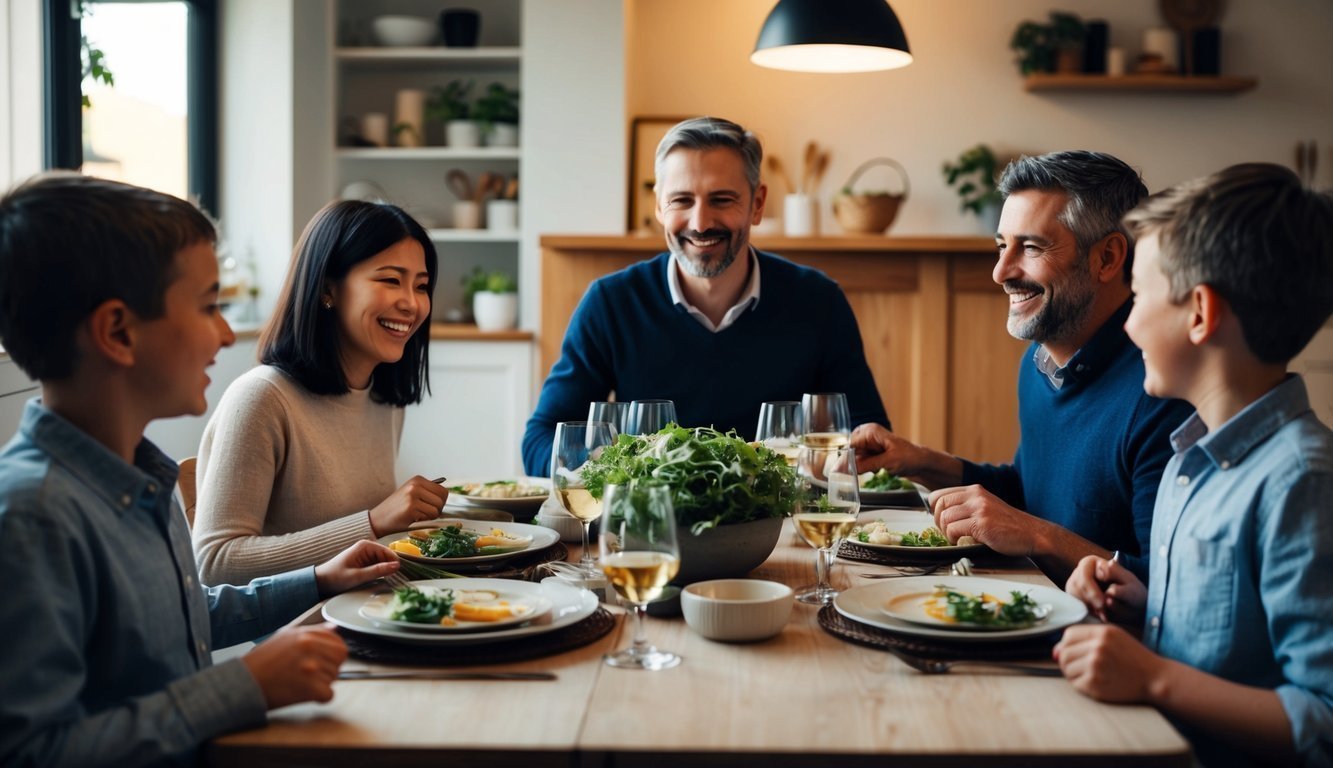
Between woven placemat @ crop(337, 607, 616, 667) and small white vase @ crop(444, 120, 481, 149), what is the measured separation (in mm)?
Result: 3720

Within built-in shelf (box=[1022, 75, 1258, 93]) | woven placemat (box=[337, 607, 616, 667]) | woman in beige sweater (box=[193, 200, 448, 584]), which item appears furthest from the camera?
built-in shelf (box=[1022, 75, 1258, 93])

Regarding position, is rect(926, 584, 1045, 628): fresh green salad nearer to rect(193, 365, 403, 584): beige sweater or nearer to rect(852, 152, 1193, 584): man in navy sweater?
rect(852, 152, 1193, 584): man in navy sweater

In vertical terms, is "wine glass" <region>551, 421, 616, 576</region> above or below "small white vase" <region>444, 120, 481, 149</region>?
below

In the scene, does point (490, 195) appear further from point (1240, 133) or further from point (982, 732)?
point (982, 732)

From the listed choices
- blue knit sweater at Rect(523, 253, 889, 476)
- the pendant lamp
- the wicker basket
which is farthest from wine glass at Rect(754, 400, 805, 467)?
the wicker basket

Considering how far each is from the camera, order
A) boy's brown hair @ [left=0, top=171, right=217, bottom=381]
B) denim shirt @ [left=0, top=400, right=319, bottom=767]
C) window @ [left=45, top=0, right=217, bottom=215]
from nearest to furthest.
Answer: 1. denim shirt @ [left=0, top=400, right=319, bottom=767]
2. boy's brown hair @ [left=0, top=171, right=217, bottom=381]
3. window @ [left=45, top=0, right=217, bottom=215]

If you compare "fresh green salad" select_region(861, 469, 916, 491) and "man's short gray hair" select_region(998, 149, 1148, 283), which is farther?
"fresh green salad" select_region(861, 469, 916, 491)

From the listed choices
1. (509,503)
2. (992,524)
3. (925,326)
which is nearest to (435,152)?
(925,326)

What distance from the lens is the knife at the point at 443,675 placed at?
1204mm

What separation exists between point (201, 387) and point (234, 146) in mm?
3683

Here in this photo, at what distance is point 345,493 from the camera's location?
2070mm

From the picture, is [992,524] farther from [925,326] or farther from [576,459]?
[925,326]

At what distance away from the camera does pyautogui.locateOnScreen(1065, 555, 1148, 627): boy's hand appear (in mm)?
1476

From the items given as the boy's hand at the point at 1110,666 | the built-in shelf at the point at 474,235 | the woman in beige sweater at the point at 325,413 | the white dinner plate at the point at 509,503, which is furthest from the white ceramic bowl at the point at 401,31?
the boy's hand at the point at 1110,666
